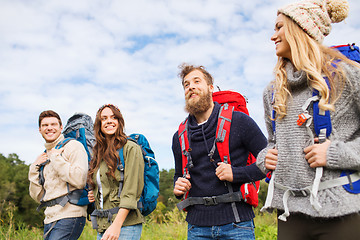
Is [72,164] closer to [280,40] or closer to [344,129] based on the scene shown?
[280,40]

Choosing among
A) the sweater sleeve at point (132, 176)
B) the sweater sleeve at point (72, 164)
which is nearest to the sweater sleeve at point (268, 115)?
the sweater sleeve at point (132, 176)

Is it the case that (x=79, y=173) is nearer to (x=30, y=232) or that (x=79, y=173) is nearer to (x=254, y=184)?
(x=254, y=184)

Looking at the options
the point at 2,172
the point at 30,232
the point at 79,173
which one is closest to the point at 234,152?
the point at 79,173

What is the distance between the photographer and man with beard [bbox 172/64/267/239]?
293 cm

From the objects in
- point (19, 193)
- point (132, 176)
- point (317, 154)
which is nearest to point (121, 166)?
point (132, 176)

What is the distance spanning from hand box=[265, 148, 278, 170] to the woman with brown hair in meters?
1.78

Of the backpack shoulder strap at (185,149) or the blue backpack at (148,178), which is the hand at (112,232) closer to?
the blue backpack at (148,178)

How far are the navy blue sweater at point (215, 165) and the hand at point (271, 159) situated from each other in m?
0.80

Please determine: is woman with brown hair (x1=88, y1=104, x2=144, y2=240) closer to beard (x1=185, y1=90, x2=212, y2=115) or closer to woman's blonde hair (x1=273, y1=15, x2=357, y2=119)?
beard (x1=185, y1=90, x2=212, y2=115)

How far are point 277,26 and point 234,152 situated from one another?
1265 millimetres

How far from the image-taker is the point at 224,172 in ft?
9.61

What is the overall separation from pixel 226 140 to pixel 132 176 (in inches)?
45.0

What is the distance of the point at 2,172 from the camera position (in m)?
29.0

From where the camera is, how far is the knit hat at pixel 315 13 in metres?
2.13
